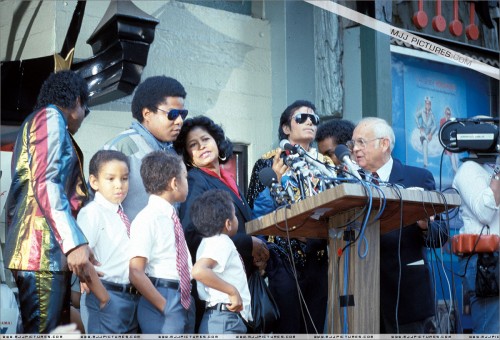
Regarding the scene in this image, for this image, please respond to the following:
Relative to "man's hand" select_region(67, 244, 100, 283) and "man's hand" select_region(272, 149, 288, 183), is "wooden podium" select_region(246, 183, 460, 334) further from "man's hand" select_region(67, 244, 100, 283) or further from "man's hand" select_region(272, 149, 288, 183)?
"man's hand" select_region(67, 244, 100, 283)

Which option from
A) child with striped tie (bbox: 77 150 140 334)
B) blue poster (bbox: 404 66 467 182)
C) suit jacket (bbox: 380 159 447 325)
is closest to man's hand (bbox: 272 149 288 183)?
suit jacket (bbox: 380 159 447 325)

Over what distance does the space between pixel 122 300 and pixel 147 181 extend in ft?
2.22

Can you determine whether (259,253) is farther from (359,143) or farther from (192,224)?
(359,143)

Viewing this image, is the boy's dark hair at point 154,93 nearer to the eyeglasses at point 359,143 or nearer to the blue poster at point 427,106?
the eyeglasses at point 359,143

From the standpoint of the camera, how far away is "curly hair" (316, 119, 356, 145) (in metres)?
6.99

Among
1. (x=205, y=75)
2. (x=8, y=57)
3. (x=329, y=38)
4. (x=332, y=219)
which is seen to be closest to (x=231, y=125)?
(x=205, y=75)

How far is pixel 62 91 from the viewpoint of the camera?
5.50 metres

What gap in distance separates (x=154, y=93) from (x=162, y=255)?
118 cm

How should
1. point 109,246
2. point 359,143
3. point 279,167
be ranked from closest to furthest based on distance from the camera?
point 109,246
point 279,167
point 359,143

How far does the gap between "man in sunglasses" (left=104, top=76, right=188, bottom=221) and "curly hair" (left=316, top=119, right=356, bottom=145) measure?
4.75 ft

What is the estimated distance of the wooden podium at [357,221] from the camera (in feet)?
16.1

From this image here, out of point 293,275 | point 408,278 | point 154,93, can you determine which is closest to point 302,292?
point 293,275

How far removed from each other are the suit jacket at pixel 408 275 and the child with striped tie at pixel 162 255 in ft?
4.15

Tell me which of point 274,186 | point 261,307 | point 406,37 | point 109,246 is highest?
point 406,37
